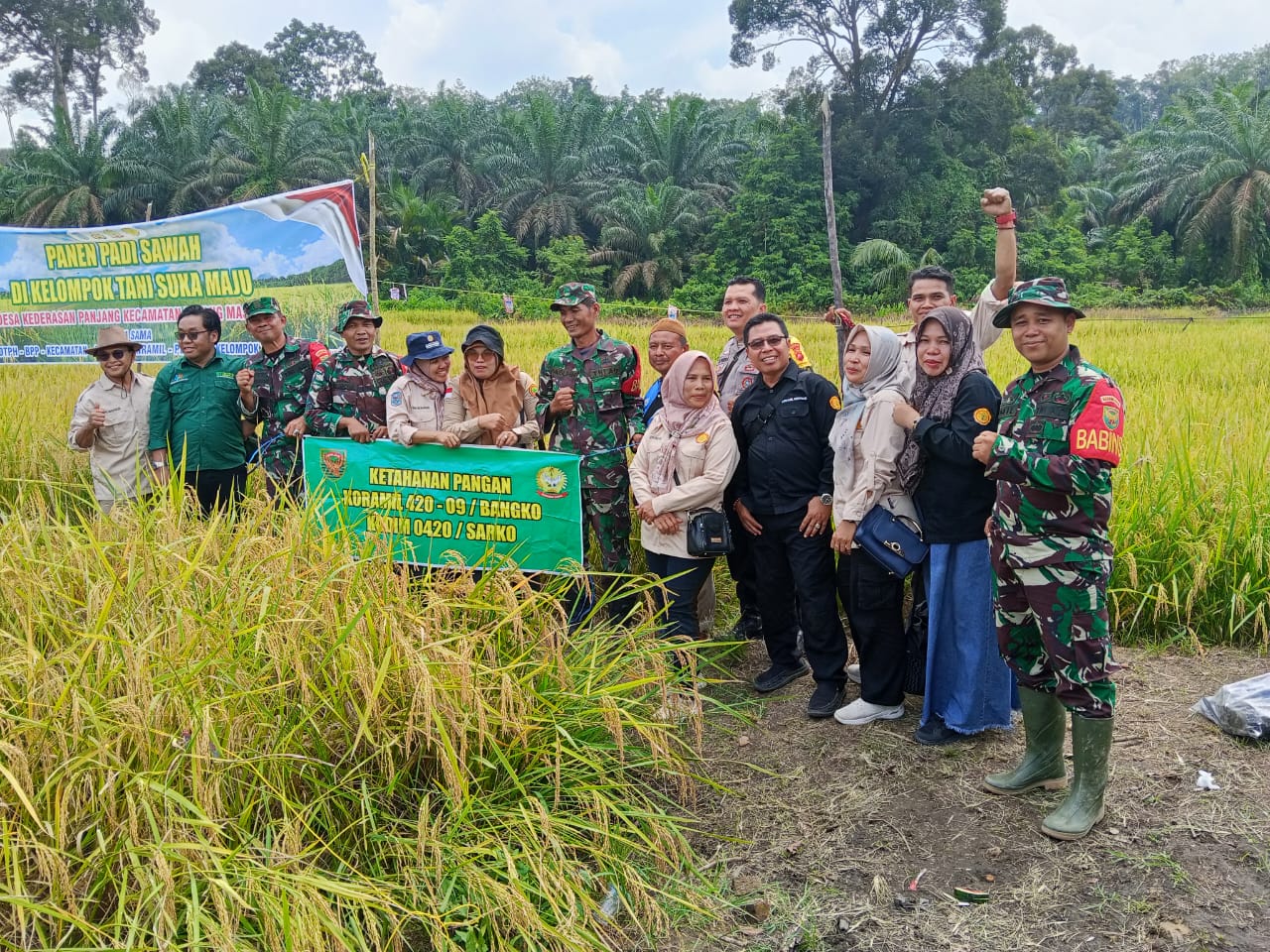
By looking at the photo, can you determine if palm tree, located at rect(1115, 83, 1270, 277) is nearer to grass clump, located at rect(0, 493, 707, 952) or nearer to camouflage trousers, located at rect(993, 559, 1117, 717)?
camouflage trousers, located at rect(993, 559, 1117, 717)

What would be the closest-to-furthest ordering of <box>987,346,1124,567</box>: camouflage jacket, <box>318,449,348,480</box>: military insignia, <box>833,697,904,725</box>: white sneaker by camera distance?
1. <box>987,346,1124,567</box>: camouflage jacket
2. <box>833,697,904,725</box>: white sneaker
3. <box>318,449,348,480</box>: military insignia

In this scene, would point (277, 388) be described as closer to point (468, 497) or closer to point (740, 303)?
point (468, 497)

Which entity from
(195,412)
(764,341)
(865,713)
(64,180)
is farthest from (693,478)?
(64,180)

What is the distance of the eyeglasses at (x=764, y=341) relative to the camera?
12.0 ft

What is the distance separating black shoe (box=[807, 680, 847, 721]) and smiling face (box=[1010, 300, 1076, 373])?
61.0 inches

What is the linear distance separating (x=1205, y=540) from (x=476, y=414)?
337 cm

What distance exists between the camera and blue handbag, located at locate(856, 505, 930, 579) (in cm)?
334

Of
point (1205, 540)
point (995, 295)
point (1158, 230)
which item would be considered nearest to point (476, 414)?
point (995, 295)

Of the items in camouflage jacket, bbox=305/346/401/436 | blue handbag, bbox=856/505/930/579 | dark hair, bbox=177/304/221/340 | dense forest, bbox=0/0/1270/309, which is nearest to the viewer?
blue handbag, bbox=856/505/930/579

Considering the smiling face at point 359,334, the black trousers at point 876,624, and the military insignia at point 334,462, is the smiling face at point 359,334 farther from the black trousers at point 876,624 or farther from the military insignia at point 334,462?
the black trousers at point 876,624

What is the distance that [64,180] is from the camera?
2916cm

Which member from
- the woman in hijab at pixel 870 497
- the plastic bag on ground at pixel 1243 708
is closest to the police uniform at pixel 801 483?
the woman in hijab at pixel 870 497

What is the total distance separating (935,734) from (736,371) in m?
1.78

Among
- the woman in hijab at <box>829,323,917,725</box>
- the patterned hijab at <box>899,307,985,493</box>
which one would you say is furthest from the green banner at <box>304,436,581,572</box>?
the patterned hijab at <box>899,307,985,493</box>
